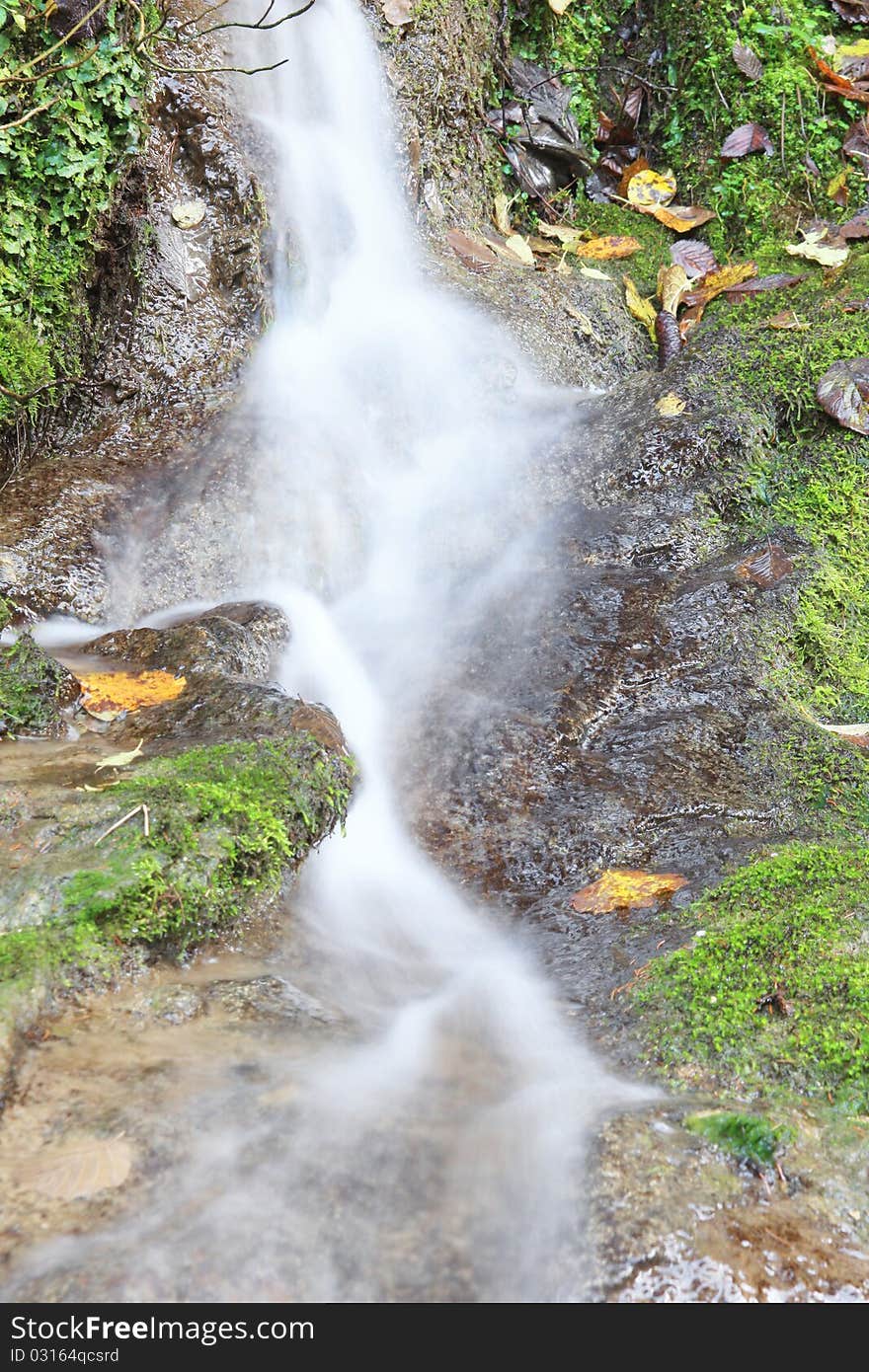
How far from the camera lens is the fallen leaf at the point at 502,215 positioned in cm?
667

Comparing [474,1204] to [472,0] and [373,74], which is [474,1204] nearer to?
[373,74]

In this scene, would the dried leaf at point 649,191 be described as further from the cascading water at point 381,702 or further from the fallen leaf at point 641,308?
the cascading water at point 381,702

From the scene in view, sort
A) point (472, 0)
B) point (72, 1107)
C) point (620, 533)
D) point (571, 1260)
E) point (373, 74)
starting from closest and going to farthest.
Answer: point (571, 1260) < point (72, 1107) < point (620, 533) < point (373, 74) < point (472, 0)

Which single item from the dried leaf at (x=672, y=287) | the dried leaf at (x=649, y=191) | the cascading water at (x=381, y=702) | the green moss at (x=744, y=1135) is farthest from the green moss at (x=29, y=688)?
the dried leaf at (x=649, y=191)

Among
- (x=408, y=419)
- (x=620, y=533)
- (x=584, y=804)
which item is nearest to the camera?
(x=584, y=804)

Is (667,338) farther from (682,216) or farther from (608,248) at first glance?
(682,216)

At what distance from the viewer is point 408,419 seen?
5043 mm

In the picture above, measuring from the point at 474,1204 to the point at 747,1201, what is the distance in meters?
0.43

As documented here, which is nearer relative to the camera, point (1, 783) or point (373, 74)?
A: point (1, 783)

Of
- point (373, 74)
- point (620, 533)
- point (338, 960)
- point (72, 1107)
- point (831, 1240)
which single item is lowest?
point (620, 533)

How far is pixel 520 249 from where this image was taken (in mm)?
6480

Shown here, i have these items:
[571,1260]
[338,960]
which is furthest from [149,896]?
[571,1260]

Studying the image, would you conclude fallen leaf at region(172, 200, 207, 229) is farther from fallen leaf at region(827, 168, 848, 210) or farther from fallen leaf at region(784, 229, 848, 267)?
fallen leaf at region(827, 168, 848, 210)

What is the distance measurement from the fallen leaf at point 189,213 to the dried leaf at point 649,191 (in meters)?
3.17
